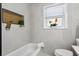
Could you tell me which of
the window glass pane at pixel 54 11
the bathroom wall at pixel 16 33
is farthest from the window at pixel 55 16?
the bathroom wall at pixel 16 33

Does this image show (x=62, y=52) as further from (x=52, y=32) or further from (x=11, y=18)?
(x=11, y=18)

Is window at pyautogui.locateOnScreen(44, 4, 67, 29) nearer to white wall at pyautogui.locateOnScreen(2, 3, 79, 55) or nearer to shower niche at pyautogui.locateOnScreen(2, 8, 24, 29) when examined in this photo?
white wall at pyautogui.locateOnScreen(2, 3, 79, 55)

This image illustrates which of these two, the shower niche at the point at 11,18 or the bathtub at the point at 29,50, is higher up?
the shower niche at the point at 11,18

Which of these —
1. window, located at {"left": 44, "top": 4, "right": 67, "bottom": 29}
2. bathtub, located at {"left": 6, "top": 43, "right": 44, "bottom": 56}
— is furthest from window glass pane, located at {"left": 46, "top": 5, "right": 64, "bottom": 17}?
bathtub, located at {"left": 6, "top": 43, "right": 44, "bottom": 56}

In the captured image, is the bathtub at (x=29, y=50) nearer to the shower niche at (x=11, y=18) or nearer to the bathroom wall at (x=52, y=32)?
the bathroom wall at (x=52, y=32)

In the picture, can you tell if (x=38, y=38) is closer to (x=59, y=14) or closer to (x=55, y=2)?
(x=59, y=14)

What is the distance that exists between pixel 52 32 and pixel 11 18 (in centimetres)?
57

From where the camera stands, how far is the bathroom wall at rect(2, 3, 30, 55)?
1.34m

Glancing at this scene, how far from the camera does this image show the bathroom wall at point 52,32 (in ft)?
4.35

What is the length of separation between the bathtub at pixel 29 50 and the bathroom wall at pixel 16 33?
0.05m

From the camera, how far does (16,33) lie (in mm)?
1375

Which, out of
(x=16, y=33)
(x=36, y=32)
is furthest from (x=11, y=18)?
(x=36, y=32)

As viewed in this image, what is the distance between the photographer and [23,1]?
1.36m

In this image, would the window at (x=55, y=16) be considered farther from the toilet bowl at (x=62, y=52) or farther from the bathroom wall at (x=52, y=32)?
the toilet bowl at (x=62, y=52)
